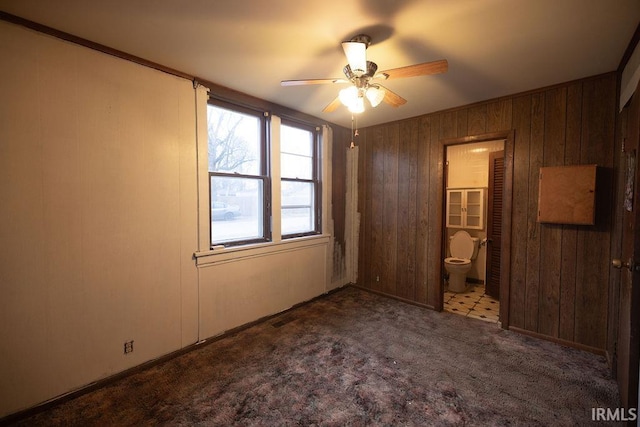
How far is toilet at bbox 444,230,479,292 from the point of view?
406 cm

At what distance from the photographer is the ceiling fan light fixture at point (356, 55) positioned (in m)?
1.63

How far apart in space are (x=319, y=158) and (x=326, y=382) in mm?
2665

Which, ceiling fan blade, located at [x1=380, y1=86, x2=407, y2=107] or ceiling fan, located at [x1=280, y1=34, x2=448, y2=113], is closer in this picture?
ceiling fan, located at [x1=280, y1=34, x2=448, y2=113]

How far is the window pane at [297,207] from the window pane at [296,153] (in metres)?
0.14

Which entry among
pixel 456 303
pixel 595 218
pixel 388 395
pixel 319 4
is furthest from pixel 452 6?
pixel 456 303

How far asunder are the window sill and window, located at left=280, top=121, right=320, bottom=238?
0.13 m

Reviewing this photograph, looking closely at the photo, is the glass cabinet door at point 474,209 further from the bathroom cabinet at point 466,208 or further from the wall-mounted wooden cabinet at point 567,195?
Result: the wall-mounted wooden cabinet at point 567,195

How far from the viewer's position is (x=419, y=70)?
172cm

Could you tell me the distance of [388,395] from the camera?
192cm

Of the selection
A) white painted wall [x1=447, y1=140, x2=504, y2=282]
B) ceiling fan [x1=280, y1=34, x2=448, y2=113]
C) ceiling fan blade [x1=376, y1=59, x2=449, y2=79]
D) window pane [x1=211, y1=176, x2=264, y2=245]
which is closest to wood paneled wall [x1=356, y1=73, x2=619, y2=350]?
white painted wall [x1=447, y1=140, x2=504, y2=282]

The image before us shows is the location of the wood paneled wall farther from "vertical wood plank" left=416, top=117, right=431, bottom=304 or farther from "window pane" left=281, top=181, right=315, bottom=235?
"window pane" left=281, top=181, right=315, bottom=235

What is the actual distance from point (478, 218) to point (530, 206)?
6.05 feet

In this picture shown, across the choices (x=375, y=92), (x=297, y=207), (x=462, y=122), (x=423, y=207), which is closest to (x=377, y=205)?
(x=423, y=207)

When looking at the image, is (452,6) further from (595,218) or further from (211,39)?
(595,218)
